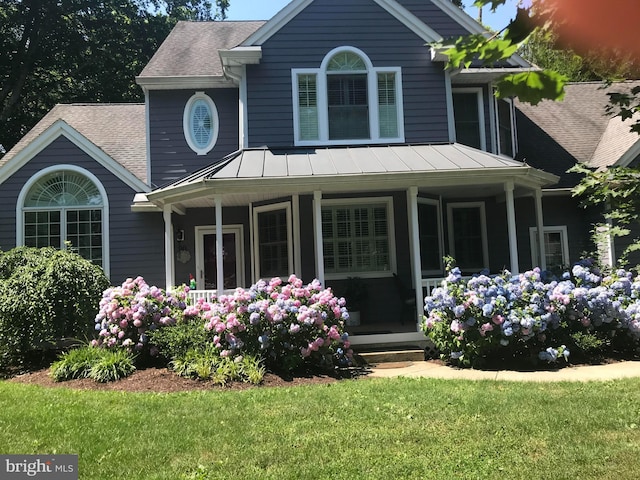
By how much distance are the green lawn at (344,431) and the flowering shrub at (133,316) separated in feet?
4.90

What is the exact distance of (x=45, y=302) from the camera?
8.09m

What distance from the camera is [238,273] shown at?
1170 centimetres

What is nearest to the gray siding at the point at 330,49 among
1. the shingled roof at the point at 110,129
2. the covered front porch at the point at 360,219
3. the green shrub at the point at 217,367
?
the covered front porch at the point at 360,219

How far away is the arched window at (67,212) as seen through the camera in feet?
37.8

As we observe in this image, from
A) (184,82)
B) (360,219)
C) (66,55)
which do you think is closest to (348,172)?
(360,219)

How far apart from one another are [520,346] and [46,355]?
25.6 feet

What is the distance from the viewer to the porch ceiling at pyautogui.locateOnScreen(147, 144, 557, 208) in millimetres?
8500

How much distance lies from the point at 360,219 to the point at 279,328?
4.08 meters

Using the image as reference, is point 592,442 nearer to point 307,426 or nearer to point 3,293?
point 307,426

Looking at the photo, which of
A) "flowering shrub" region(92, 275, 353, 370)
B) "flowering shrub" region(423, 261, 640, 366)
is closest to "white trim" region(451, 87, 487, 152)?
"flowering shrub" region(423, 261, 640, 366)

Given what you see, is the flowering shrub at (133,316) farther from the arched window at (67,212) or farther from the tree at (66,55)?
the tree at (66,55)

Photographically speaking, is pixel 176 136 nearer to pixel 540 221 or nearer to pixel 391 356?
pixel 391 356

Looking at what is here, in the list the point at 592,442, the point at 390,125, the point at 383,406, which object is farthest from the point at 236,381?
the point at 390,125

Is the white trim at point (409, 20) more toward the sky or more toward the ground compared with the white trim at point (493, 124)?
more toward the sky
